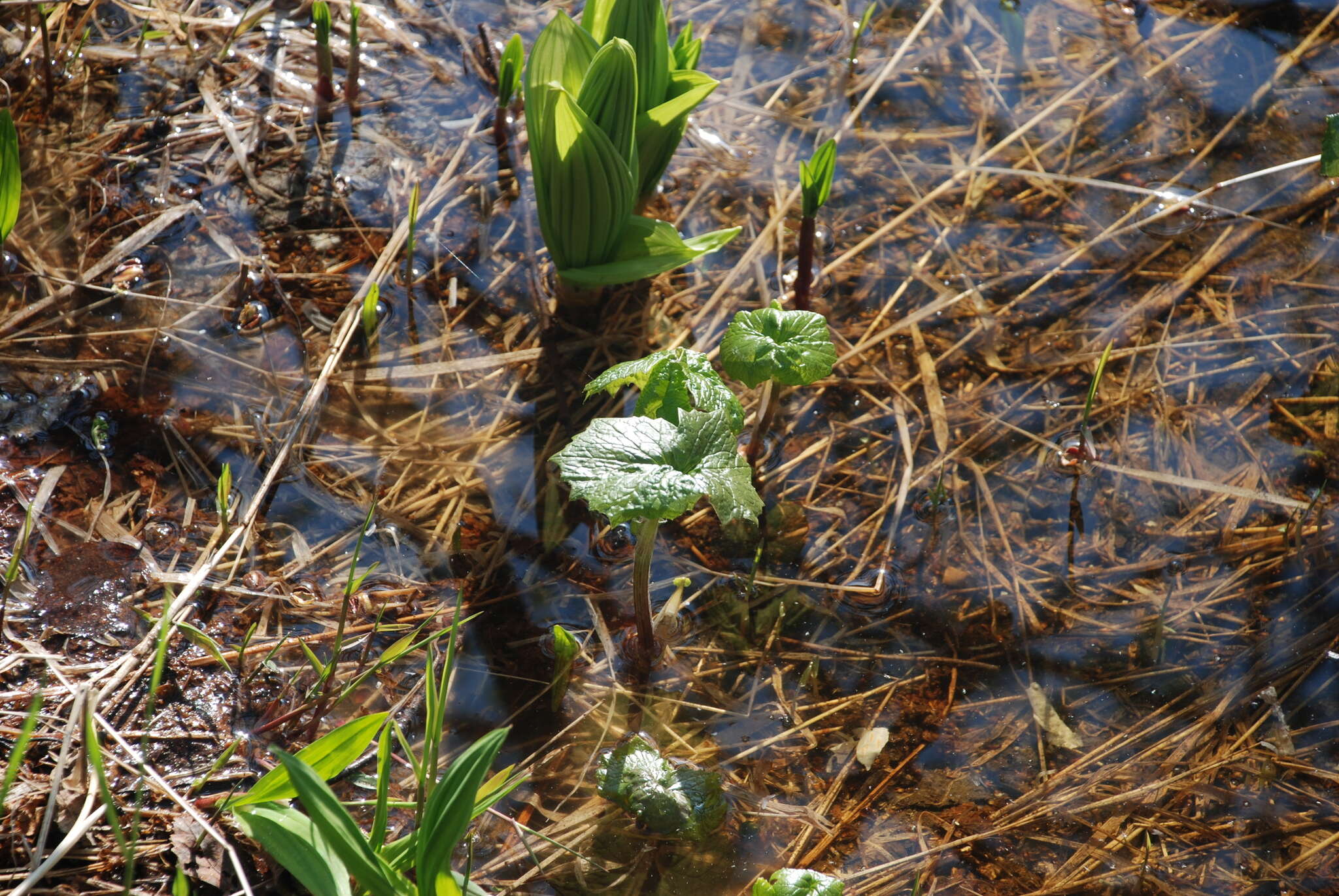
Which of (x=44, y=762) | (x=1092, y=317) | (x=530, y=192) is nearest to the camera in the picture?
(x=44, y=762)

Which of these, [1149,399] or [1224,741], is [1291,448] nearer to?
[1149,399]

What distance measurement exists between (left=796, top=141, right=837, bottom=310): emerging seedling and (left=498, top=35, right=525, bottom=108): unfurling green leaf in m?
0.83

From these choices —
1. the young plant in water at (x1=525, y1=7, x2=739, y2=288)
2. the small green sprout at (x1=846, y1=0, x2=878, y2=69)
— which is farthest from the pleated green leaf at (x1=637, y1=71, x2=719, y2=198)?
the small green sprout at (x1=846, y1=0, x2=878, y2=69)

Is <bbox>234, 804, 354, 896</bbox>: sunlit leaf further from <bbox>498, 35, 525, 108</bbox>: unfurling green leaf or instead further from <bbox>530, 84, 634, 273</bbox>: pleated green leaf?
<bbox>498, 35, 525, 108</bbox>: unfurling green leaf

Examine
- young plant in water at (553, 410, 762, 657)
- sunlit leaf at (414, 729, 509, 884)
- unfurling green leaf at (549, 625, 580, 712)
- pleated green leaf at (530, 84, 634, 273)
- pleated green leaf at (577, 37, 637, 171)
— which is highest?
pleated green leaf at (577, 37, 637, 171)

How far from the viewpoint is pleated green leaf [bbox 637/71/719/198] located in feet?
7.75

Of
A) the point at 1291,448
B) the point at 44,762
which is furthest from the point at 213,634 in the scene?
the point at 1291,448

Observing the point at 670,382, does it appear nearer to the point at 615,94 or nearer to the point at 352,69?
the point at 615,94

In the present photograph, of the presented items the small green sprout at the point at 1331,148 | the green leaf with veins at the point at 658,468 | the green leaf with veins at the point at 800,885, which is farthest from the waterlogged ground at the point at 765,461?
the green leaf with veins at the point at 658,468

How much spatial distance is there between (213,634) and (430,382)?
76 centimetres

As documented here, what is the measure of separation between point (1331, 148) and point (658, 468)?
6.76ft

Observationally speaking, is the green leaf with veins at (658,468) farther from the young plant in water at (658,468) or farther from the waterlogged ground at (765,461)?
the waterlogged ground at (765,461)

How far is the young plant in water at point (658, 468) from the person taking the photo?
5.10 ft

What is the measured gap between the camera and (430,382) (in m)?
2.32
